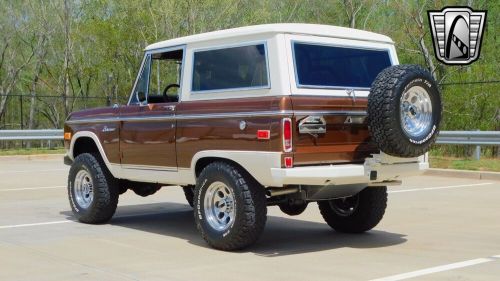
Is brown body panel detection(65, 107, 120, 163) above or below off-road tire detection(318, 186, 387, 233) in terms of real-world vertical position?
above

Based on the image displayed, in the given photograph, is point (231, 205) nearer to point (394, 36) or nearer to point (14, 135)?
point (14, 135)

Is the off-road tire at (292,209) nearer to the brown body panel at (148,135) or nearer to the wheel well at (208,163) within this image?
the wheel well at (208,163)

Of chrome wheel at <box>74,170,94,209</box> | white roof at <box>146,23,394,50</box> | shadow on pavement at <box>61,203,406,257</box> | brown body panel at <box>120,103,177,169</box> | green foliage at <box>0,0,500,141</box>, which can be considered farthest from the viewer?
green foliage at <box>0,0,500,141</box>

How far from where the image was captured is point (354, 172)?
284 inches

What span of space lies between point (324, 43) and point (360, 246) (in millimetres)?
2268

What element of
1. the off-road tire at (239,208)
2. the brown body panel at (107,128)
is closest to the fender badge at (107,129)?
the brown body panel at (107,128)

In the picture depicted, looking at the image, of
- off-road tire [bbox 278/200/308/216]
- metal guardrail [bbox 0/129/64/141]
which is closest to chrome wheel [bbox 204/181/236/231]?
off-road tire [bbox 278/200/308/216]

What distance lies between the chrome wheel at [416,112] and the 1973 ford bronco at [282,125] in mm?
15

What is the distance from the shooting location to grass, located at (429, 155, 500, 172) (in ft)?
56.1

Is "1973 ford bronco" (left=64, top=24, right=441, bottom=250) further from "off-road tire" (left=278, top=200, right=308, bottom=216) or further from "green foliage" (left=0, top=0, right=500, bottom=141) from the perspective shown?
"green foliage" (left=0, top=0, right=500, bottom=141)

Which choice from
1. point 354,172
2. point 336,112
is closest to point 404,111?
point 336,112

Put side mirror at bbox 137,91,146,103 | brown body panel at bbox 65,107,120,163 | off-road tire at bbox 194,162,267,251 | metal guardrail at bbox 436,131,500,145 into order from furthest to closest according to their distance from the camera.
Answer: metal guardrail at bbox 436,131,500,145
brown body panel at bbox 65,107,120,163
side mirror at bbox 137,91,146,103
off-road tire at bbox 194,162,267,251

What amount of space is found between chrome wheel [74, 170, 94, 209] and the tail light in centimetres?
372

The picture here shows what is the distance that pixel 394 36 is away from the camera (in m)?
36.4
